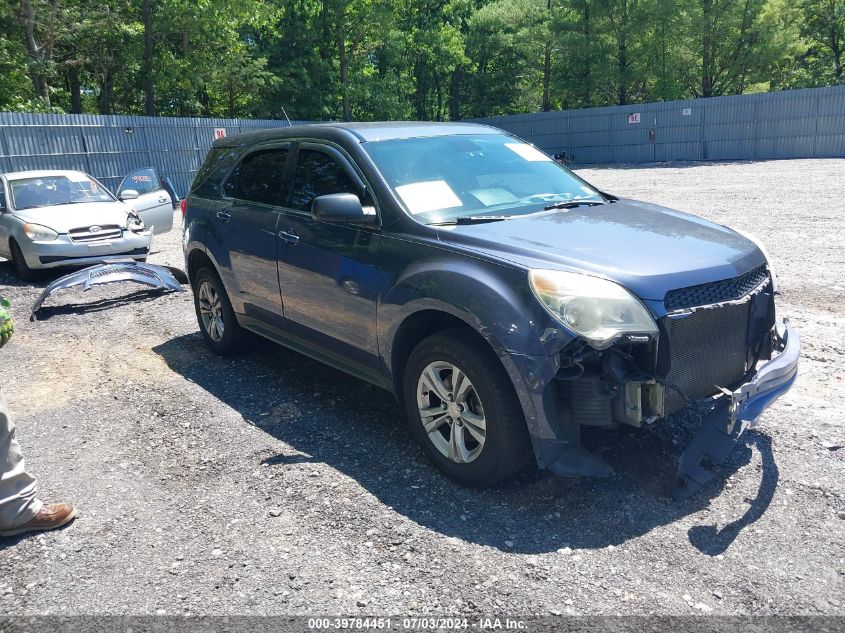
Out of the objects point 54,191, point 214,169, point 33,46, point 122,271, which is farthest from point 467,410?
point 33,46

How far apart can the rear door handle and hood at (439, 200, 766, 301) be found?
4.24ft

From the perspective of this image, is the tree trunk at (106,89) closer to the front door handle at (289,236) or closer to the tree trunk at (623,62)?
the tree trunk at (623,62)

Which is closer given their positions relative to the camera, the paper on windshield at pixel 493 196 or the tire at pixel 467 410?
the tire at pixel 467 410

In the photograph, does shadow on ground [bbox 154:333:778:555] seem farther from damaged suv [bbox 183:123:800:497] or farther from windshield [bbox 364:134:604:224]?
windshield [bbox 364:134:604:224]

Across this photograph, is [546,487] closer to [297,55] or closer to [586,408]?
[586,408]

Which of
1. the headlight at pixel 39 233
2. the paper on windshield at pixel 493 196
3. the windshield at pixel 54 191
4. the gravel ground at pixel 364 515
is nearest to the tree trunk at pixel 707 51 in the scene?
the windshield at pixel 54 191

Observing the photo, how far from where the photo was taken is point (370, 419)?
15.8ft

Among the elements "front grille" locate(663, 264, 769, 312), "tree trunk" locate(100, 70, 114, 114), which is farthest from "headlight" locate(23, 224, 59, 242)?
"tree trunk" locate(100, 70, 114, 114)

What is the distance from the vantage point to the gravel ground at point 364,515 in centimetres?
296

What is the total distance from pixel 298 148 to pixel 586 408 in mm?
2894

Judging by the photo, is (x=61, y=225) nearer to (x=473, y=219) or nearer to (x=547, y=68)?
(x=473, y=219)

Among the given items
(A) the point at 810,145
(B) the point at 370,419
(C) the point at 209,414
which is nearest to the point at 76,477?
(C) the point at 209,414

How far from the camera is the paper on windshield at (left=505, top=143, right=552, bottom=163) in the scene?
5.04m

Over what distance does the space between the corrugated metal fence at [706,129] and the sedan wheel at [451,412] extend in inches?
1037
